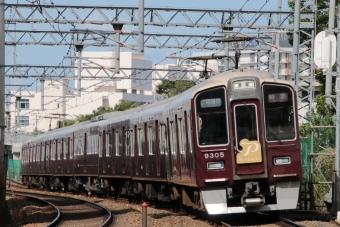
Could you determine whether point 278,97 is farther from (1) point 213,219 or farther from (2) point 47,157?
(2) point 47,157

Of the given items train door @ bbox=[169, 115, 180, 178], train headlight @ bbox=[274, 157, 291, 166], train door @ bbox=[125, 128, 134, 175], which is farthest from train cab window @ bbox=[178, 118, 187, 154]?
train door @ bbox=[125, 128, 134, 175]

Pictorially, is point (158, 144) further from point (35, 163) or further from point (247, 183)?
point (35, 163)

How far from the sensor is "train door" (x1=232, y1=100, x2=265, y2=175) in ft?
47.3

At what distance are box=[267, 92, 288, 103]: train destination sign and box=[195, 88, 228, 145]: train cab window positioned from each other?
83 centimetres

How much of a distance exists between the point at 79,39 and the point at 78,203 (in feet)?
34.5

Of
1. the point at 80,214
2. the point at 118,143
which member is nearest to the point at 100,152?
the point at 118,143

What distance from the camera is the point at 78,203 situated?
2441 cm

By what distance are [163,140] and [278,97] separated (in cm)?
462

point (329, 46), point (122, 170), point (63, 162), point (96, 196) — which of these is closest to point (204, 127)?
point (329, 46)

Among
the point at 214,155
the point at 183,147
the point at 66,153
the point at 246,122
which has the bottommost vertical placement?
the point at 214,155

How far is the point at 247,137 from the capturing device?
14602 mm

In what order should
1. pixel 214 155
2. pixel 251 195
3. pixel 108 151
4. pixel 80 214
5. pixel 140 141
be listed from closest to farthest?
pixel 251 195
pixel 214 155
pixel 80 214
pixel 140 141
pixel 108 151

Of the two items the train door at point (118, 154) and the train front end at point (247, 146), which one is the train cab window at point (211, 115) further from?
the train door at point (118, 154)

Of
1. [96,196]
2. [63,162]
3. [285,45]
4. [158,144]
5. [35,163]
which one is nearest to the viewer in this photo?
[158,144]
